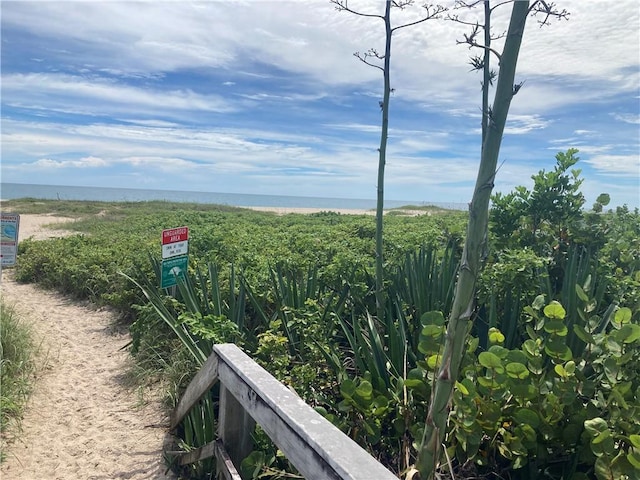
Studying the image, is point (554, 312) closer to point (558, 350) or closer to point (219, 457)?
point (558, 350)

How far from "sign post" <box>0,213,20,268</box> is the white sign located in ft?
3.82

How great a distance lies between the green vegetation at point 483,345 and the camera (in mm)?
1923

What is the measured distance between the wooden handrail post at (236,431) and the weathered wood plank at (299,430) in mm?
175

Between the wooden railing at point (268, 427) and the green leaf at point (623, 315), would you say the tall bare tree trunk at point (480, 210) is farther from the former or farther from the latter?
the green leaf at point (623, 315)

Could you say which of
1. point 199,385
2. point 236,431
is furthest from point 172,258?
point 236,431

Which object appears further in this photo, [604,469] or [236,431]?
[236,431]

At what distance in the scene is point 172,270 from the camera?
15.2 ft

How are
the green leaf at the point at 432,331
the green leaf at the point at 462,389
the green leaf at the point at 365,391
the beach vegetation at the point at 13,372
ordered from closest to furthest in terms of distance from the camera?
the green leaf at the point at 462,389 → the green leaf at the point at 432,331 → the green leaf at the point at 365,391 → the beach vegetation at the point at 13,372

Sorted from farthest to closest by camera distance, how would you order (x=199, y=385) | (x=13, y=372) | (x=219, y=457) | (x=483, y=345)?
1. (x=13, y=372)
2. (x=199, y=385)
3. (x=483, y=345)
4. (x=219, y=457)

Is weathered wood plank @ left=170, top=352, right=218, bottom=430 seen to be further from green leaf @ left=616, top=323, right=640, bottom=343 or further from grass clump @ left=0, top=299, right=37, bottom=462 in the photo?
green leaf @ left=616, top=323, right=640, bottom=343

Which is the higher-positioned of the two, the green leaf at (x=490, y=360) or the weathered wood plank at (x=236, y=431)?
the green leaf at (x=490, y=360)

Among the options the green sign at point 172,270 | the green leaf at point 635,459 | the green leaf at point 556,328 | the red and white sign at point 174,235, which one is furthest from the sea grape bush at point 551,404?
the red and white sign at point 174,235

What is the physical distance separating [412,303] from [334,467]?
6.53 feet

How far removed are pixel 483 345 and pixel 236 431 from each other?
1.39 m
